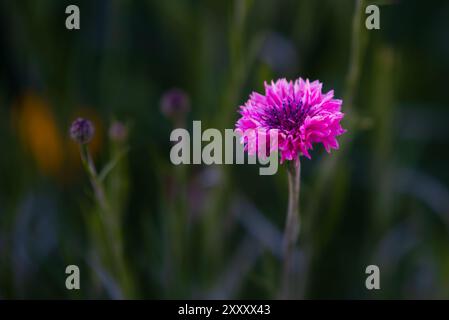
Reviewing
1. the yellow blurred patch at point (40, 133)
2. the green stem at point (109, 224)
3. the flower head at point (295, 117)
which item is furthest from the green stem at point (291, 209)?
the yellow blurred patch at point (40, 133)

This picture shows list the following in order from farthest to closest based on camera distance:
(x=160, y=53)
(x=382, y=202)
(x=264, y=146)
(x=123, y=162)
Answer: (x=160, y=53) → (x=382, y=202) → (x=123, y=162) → (x=264, y=146)

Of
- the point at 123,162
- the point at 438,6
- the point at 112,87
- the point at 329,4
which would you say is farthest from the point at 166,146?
the point at 438,6

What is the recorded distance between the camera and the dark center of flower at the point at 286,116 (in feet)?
1.60

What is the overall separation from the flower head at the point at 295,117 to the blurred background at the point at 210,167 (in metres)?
0.15

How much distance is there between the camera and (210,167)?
2.83 ft

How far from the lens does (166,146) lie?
3.08 ft

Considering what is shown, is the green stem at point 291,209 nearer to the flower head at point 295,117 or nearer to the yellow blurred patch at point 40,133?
the flower head at point 295,117

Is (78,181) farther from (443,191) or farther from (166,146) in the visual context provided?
(443,191)

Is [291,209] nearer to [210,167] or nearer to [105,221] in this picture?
[105,221]

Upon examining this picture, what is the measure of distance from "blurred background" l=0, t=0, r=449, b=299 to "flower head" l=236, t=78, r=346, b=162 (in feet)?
0.48

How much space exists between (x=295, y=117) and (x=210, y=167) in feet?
1.25

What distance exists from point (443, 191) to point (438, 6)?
16.6 inches

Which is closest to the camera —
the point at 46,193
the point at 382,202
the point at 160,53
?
the point at 382,202

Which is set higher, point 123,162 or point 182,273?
point 123,162
